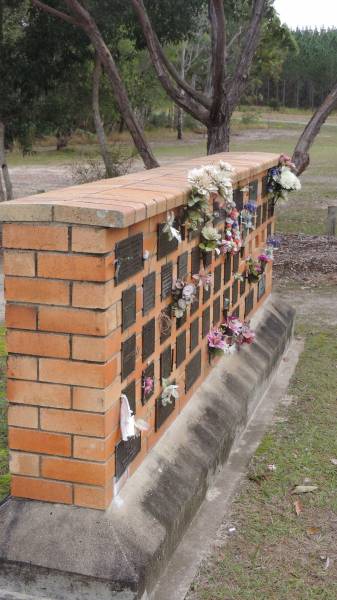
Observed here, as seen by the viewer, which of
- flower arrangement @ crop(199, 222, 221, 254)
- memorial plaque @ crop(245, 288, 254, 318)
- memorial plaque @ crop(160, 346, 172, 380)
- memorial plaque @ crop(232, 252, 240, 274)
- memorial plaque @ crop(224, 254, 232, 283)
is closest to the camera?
memorial plaque @ crop(160, 346, 172, 380)

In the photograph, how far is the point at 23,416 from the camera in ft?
10.4

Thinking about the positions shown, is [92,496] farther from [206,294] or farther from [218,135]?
[218,135]

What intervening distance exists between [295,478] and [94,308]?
6.33ft

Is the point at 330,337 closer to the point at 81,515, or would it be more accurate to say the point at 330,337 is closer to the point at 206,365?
the point at 206,365

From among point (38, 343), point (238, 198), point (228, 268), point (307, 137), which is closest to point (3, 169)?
point (307, 137)

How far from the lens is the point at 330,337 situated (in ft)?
24.3

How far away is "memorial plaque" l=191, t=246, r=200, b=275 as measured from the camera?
4.25 m

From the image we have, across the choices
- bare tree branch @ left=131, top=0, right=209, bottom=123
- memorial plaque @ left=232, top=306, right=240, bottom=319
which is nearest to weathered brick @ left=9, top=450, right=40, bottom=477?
memorial plaque @ left=232, top=306, right=240, bottom=319

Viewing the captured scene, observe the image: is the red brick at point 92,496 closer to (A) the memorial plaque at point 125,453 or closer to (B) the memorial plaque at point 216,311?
(A) the memorial plaque at point 125,453

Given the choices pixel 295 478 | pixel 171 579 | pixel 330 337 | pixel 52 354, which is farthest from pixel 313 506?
pixel 330 337

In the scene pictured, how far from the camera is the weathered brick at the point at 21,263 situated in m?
3.02

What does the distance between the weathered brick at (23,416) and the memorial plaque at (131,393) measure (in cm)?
38

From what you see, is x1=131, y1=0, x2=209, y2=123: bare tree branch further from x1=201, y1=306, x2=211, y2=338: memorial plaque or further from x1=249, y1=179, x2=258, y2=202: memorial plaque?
x1=201, y1=306, x2=211, y2=338: memorial plaque

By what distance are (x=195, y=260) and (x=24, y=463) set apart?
1.57 meters
